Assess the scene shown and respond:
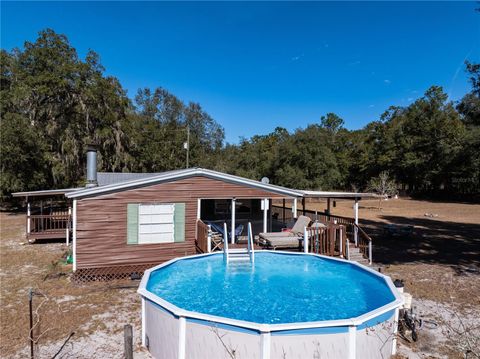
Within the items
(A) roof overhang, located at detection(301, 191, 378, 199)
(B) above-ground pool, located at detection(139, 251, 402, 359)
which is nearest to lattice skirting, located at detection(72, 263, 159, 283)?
(B) above-ground pool, located at detection(139, 251, 402, 359)

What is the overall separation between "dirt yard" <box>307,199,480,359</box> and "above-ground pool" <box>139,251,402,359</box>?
1008mm

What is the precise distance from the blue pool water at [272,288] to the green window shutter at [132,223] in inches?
73.8

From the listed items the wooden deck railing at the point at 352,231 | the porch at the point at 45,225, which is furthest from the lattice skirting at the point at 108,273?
the wooden deck railing at the point at 352,231

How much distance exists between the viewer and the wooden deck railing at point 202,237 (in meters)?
10.1

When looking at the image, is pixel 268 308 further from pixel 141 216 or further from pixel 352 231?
pixel 352 231

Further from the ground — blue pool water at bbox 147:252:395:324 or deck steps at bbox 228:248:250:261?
deck steps at bbox 228:248:250:261

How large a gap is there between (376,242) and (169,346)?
1309 centimetres

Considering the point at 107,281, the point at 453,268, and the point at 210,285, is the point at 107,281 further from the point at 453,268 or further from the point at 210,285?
the point at 453,268

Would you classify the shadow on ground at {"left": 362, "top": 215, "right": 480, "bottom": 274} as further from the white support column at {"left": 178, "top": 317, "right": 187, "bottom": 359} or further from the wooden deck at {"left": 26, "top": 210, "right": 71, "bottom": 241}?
the wooden deck at {"left": 26, "top": 210, "right": 71, "bottom": 241}

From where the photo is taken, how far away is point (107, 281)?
982cm

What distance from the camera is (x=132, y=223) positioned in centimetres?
1027

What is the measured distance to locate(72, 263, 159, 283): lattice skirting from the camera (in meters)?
9.63

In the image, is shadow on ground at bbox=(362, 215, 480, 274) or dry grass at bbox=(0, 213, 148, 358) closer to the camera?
dry grass at bbox=(0, 213, 148, 358)

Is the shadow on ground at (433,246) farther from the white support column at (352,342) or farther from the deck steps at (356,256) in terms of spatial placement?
the white support column at (352,342)
